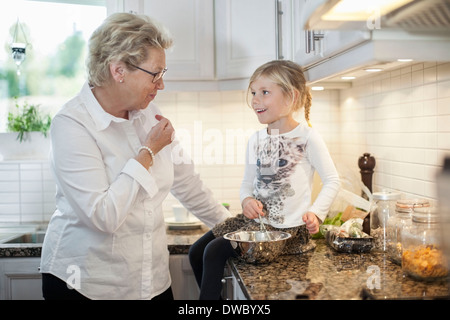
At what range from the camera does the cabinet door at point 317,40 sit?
1146mm

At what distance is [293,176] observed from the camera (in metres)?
1.59

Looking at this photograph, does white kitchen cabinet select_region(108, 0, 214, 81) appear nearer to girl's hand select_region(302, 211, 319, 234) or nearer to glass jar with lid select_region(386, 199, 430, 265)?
girl's hand select_region(302, 211, 319, 234)

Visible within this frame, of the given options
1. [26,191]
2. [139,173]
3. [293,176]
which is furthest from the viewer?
[26,191]

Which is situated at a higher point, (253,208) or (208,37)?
(208,37)

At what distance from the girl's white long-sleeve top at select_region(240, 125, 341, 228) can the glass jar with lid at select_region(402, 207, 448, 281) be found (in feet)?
1.05

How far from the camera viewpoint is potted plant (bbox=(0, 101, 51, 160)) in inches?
98.0

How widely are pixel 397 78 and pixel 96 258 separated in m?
1.18

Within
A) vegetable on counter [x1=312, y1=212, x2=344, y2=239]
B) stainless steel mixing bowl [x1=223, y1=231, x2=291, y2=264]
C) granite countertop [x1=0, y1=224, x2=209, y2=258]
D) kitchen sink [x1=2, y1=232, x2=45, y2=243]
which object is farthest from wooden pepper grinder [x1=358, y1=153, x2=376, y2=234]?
kitchen sink [x1=2, y1=232, x2=45, y2=243]

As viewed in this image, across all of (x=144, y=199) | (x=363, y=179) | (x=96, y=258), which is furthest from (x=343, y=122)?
(x=96, y=258)

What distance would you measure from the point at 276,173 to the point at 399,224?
0.41 m

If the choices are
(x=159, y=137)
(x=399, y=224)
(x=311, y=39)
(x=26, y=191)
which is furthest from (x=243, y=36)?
(x=26, y=191)

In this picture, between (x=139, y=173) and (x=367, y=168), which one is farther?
(x=367, y=168)

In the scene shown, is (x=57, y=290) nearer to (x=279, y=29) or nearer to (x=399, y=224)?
(x=399, y=224)
